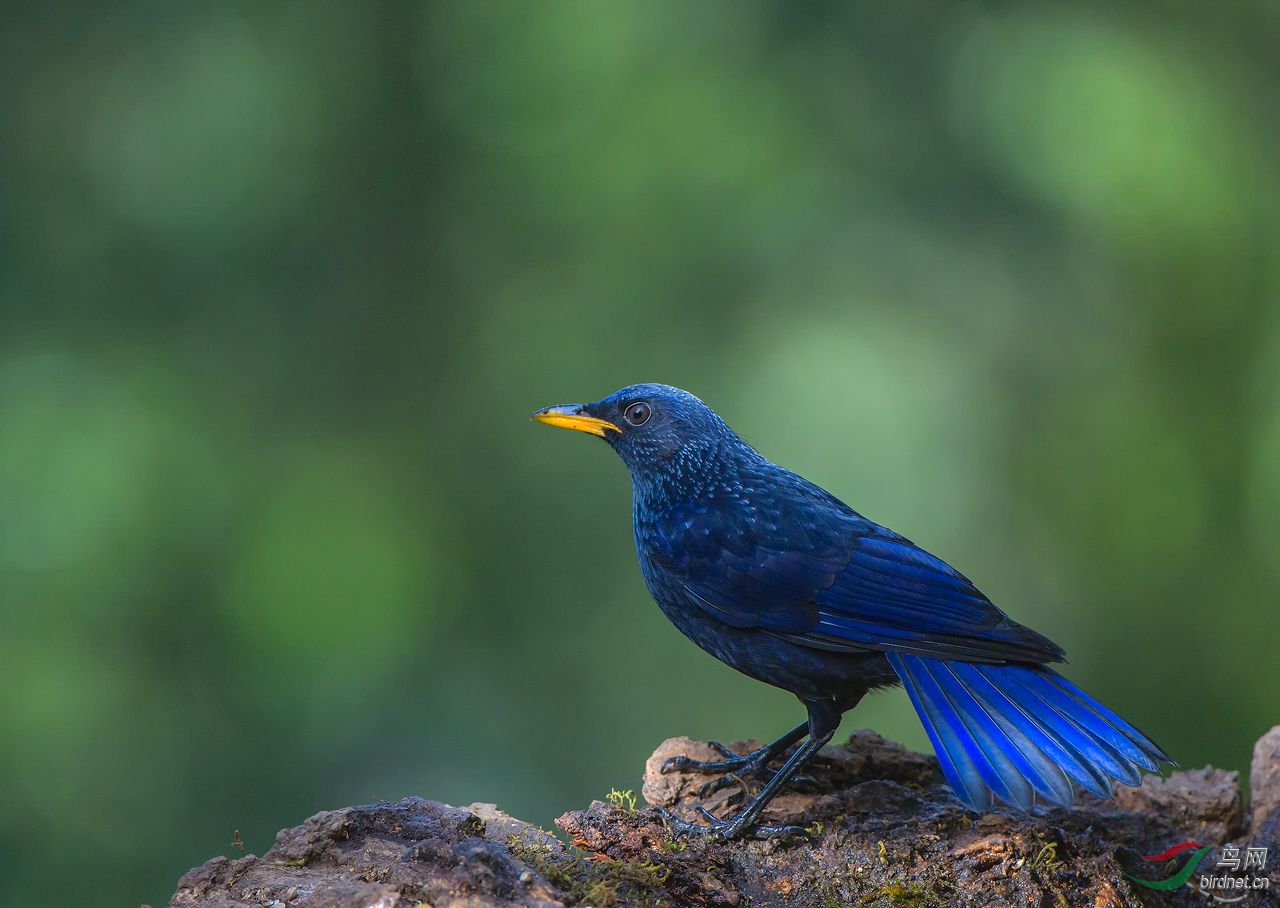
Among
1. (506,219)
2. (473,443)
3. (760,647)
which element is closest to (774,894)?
(760,647)

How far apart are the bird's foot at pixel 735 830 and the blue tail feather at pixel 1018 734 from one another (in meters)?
0.50

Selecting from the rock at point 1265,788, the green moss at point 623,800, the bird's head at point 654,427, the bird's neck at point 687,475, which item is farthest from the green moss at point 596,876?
the rock at point 1265,788

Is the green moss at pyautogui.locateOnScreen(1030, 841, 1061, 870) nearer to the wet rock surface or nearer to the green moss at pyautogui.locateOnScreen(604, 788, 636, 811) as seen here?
the wet rock surface

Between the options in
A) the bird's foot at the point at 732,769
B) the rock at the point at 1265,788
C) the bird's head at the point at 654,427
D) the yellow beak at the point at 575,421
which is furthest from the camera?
the yellow beak at the point at 575,421

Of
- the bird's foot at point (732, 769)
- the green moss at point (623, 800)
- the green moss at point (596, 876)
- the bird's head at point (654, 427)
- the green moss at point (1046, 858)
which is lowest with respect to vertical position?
the green moss at point (1046, 858)

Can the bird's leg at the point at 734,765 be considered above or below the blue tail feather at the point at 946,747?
above

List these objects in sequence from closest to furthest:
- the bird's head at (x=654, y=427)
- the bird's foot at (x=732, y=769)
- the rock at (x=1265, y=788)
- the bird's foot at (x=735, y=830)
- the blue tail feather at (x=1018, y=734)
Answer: the blue tail feather at (x=1018, y=734) → the bird's foot at (x=735, y=830) → the bird's foot at (x=732, y=769) → the rock at (x=1265, y=788) → the bird's head at (x=654, y=427)

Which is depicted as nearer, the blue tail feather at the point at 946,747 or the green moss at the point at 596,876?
the green moss at the point at 596,876

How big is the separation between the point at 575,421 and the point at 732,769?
4.44 ft

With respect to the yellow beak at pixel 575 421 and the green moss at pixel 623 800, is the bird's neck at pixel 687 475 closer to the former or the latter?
the yellow beak at pixel 575 421

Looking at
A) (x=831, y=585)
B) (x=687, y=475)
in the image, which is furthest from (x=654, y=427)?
(x=831, y=585)

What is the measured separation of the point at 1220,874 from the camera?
375cm

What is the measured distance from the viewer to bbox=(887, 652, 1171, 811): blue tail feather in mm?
3326

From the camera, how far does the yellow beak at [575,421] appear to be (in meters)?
4.50
